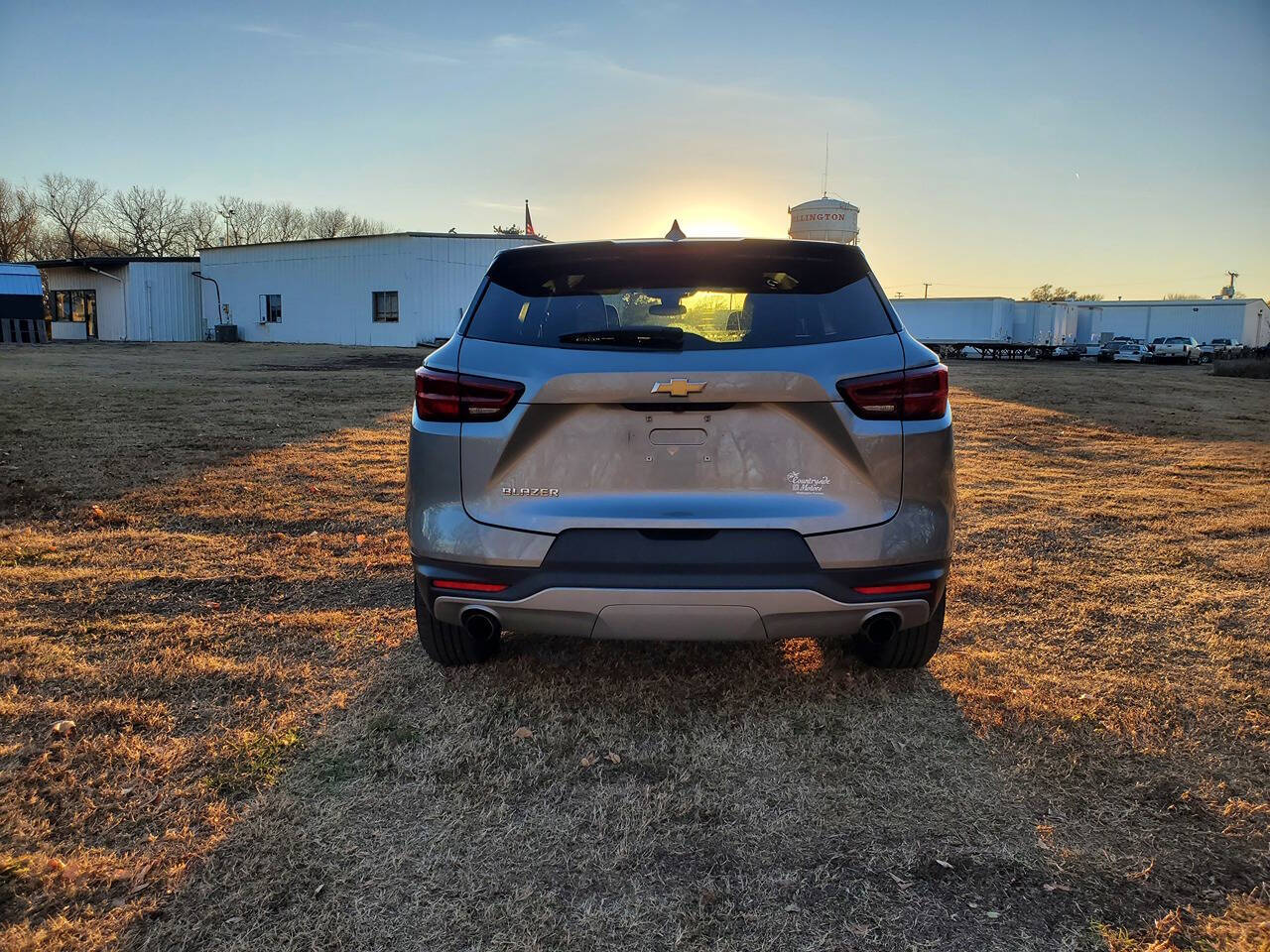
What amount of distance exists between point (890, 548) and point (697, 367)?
0.86 metres

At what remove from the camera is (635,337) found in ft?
8.46

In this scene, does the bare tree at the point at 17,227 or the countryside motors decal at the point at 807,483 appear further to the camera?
the bare tree at the point at 17,227

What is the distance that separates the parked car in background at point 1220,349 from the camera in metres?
44.0

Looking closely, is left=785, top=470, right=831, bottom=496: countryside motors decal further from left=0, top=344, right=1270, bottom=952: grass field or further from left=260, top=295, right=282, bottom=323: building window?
left=260, top=295, right=282, bottom=323: building window

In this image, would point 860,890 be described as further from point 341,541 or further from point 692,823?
point 341,541

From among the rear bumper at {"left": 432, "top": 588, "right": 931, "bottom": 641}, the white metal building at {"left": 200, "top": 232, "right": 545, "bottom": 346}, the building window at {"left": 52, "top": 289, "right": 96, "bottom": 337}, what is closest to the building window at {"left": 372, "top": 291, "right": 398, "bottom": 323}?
the white metal building at {"left": 200, "top": 232, "right": 545, "bottom": 346}

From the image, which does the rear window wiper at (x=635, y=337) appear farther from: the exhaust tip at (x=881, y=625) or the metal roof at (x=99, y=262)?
the metal roof at (x=99, y=262)

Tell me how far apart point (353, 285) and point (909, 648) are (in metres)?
38.3

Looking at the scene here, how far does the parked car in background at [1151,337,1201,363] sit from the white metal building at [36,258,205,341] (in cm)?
5092

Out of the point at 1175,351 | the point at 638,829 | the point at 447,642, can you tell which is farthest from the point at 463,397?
the point at 1175,351

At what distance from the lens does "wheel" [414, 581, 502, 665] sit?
125 inches

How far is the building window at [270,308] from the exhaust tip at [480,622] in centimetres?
4202

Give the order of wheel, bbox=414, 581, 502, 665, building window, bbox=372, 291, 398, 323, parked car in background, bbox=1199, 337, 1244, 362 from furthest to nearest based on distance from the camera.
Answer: parked car in background, bbox=1199, 337, 1244, 362 → building window, bbox=372, 291, 398, 323 → wheel, bbox=414, 581, 502, 665

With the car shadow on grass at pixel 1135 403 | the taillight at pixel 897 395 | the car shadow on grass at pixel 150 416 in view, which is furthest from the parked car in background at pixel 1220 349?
the taillight at pixel 897 395
